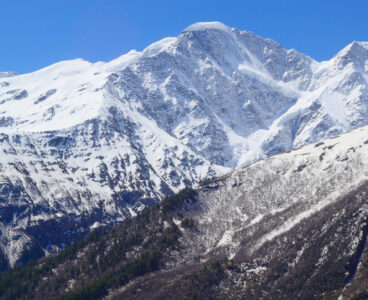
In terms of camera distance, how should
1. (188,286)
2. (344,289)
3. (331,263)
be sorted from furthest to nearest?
(188,286) → (331,263) → (344,289)

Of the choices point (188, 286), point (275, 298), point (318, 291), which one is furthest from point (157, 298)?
point (318, 291)

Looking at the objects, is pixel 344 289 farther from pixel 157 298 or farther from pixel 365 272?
pixel 157 298

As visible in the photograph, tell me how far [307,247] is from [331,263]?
15.1 meters

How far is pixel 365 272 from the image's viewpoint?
174m

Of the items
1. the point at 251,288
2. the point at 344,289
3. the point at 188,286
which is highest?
the point at 188,286

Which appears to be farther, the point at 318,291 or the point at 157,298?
the point at 157,298

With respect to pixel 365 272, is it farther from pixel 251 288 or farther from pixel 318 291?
pixel 251 288

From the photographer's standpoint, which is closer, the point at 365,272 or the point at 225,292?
the point at 365,272

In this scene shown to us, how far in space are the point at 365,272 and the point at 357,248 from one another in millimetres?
13672

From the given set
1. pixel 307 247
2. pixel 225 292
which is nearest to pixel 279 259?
pixel 307 247

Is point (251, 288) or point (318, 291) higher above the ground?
point (251, 288)

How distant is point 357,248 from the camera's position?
18600cm

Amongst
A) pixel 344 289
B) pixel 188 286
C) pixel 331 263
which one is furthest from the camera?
pixel 188 286

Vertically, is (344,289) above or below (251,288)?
below
